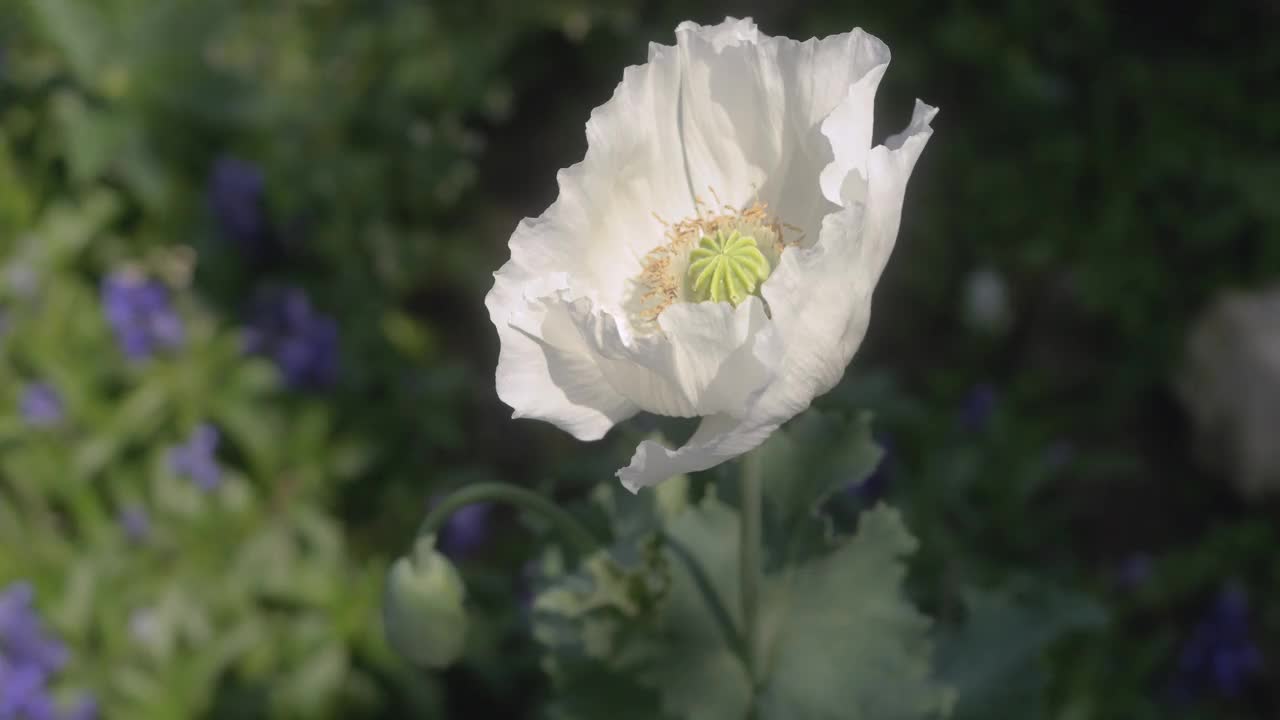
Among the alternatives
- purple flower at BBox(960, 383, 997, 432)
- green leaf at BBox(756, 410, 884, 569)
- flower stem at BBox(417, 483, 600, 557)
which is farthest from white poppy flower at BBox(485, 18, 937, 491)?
purple flower at BBox(960, 383, 997, 432)

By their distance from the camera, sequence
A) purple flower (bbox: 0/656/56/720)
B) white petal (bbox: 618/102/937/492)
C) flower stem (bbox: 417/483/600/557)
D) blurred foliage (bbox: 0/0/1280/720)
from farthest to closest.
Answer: blurred foliage (bbox: 0/0/1280/720) → purple flower (bbox: 0/656/56/720) → flower stem (bbox: 417/483/600/557) → white petal (bbox: 618/102/937/492)

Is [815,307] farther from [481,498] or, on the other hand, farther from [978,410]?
[978,410]

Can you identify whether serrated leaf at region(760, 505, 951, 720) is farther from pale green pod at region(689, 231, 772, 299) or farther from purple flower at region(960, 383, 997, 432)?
purple flower at region(960, 383, 997, 432)

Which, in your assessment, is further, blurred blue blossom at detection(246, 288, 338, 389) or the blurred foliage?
blurred blue blossom at detection(246, 288, 338, 389)

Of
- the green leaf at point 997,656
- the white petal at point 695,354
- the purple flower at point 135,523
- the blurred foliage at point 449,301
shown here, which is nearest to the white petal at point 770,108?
the white petal at point 695,354

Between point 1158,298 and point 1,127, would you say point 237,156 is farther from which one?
point 1158,298

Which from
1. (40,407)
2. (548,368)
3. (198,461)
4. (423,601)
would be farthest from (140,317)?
(548,368)
